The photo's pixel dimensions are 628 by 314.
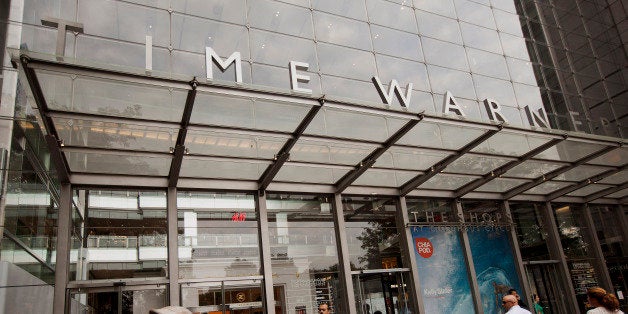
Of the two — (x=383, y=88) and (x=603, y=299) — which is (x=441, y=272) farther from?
(x=603, y=299)

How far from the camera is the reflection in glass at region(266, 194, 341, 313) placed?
1145 centimetres

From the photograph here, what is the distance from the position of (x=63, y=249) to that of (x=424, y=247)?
8939 millimetres

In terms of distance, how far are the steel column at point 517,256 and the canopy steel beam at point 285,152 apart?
8168mm

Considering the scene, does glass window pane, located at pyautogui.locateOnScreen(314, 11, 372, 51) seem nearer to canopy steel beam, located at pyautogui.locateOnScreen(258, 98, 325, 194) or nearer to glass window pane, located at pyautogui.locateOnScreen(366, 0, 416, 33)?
glass window pane, located at pyautogui.locateOnScreen(366, 0, 416, 33)

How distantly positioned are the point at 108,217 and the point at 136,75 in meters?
4.07

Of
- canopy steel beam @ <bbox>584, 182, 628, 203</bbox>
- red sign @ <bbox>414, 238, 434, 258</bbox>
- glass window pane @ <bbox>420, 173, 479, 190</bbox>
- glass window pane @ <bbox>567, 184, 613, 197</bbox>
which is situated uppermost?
glass window pane @ <bbox>420, 173, 479, 190</bbox>

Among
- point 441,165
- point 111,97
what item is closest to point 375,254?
point 441,165

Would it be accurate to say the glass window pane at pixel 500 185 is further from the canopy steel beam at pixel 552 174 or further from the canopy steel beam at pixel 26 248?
the canopy steel beam at pixel 26 248

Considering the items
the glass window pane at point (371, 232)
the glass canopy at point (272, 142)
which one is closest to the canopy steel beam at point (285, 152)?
the glass canopy at point (272, 142)

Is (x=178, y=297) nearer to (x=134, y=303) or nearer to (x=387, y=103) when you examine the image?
(x=134, y=303)

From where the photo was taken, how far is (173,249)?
10352 mm

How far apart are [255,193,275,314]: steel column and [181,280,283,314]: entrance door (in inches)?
4.8

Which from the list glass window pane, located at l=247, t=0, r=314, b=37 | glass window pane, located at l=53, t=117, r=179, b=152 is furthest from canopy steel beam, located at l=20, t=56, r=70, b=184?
glass window pane, located at l=247, t=0, r=314, b=37

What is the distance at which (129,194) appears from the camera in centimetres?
1055
